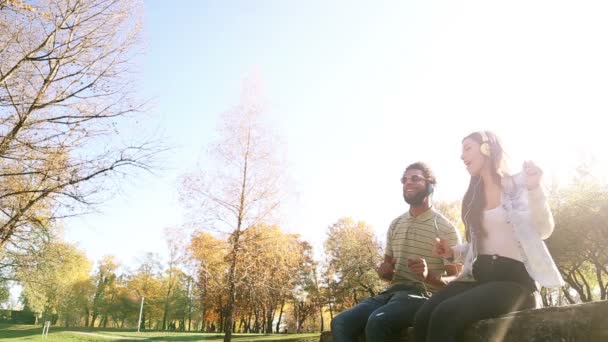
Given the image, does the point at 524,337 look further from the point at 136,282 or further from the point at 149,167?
the point at 136,282

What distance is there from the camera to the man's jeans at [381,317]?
2535mm

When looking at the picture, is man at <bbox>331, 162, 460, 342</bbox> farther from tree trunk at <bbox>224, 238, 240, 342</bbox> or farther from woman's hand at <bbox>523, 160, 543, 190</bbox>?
tree trunk at <bbox>224, 238, 240, 342</bbox>

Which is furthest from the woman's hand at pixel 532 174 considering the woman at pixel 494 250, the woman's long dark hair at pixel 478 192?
the woman's long dark hair at pixel 478 192

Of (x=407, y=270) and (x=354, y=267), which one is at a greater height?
(x=354, y=267)

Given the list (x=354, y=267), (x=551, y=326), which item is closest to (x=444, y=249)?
(x=551, y=326)

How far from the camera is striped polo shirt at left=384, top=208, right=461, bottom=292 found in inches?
123

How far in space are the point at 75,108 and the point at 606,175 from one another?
77.9 feet

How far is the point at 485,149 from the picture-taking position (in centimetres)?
264

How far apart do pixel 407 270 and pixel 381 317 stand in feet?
2.35

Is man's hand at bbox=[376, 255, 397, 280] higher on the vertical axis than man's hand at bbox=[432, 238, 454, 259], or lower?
lower

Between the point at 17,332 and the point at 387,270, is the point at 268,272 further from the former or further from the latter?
the point at 17,332

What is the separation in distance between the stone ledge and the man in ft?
2.18

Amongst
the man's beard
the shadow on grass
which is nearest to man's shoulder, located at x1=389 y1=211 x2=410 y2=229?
the man's beard

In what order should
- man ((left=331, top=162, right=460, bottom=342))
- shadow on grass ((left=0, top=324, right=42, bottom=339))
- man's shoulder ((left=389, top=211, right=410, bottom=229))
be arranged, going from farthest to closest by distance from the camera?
shadow on grass ((left=0, top=324, right=42, bottom=339)), man's shoulder ((left=389, top=211, right=410, bottom=229)), man ((left=331, top=162, right=460, bottom=342))
